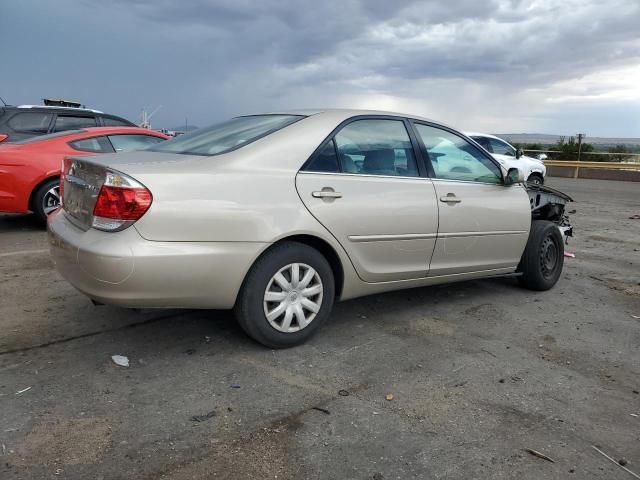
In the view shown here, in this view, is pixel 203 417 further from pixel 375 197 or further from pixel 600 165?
pixel 600 165

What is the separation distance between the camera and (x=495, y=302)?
200 inches

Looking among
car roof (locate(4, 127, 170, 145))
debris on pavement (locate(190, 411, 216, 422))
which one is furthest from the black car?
debris on pavement (locate(190, 411, 216, 422))

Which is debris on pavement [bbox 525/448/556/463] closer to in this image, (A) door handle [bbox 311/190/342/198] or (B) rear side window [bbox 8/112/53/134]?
(A) door handle [bbox 311/190/342/198]

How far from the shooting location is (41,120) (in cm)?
911

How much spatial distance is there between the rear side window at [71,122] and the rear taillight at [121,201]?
6971 millimetres

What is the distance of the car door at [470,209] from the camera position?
4.45 m

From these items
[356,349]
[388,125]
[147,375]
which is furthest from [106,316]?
[388,125]

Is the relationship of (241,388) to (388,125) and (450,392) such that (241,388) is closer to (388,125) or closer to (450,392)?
(450,392)

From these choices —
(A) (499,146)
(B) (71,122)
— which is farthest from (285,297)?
(A) (499,146)

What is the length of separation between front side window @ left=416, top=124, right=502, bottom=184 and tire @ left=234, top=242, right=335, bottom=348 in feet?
4.52

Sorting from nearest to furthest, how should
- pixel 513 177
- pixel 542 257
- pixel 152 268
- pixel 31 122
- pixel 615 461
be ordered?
pixel 615 461 < pixel 152 268 < pixel 513 177 < pixel 542 257 < pixel 31 122

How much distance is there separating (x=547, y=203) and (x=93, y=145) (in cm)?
587

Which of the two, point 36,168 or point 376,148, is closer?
point 376,148

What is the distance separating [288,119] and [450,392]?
2.12 m
